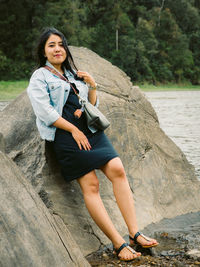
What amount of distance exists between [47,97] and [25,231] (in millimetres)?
1213

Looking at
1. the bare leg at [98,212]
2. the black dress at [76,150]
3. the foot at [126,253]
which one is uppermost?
the black dress at [76,150]

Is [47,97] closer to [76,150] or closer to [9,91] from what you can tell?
[76,150]

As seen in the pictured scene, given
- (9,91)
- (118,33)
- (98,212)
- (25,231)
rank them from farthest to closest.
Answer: (118,33), (9,91), (98,212), (25,231)

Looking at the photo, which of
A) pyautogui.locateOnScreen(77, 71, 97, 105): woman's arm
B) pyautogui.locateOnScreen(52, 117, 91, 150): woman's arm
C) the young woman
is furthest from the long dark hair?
pyautogui.locateOnScreen(52, 117, 91, 150): woman's arm

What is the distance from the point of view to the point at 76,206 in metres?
3.81

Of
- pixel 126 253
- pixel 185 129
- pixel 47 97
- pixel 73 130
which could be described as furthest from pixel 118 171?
pixel 185 129

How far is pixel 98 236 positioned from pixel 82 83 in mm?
1387

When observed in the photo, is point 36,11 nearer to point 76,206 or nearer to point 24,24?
Answer: point 24,24

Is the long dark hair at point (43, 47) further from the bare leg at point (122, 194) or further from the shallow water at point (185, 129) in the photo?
the shallow water at point (185, 129)

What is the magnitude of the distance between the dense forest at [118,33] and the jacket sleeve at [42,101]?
104 feet

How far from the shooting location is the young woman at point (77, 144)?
338 cm

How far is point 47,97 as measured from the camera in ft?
11.3

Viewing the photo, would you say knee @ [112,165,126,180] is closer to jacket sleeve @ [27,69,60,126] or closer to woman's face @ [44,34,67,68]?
jacket sleeve @ [27,69,60,126]

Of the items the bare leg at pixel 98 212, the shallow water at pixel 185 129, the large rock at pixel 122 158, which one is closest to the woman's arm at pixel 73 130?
the bare leg at pixel 98 212
